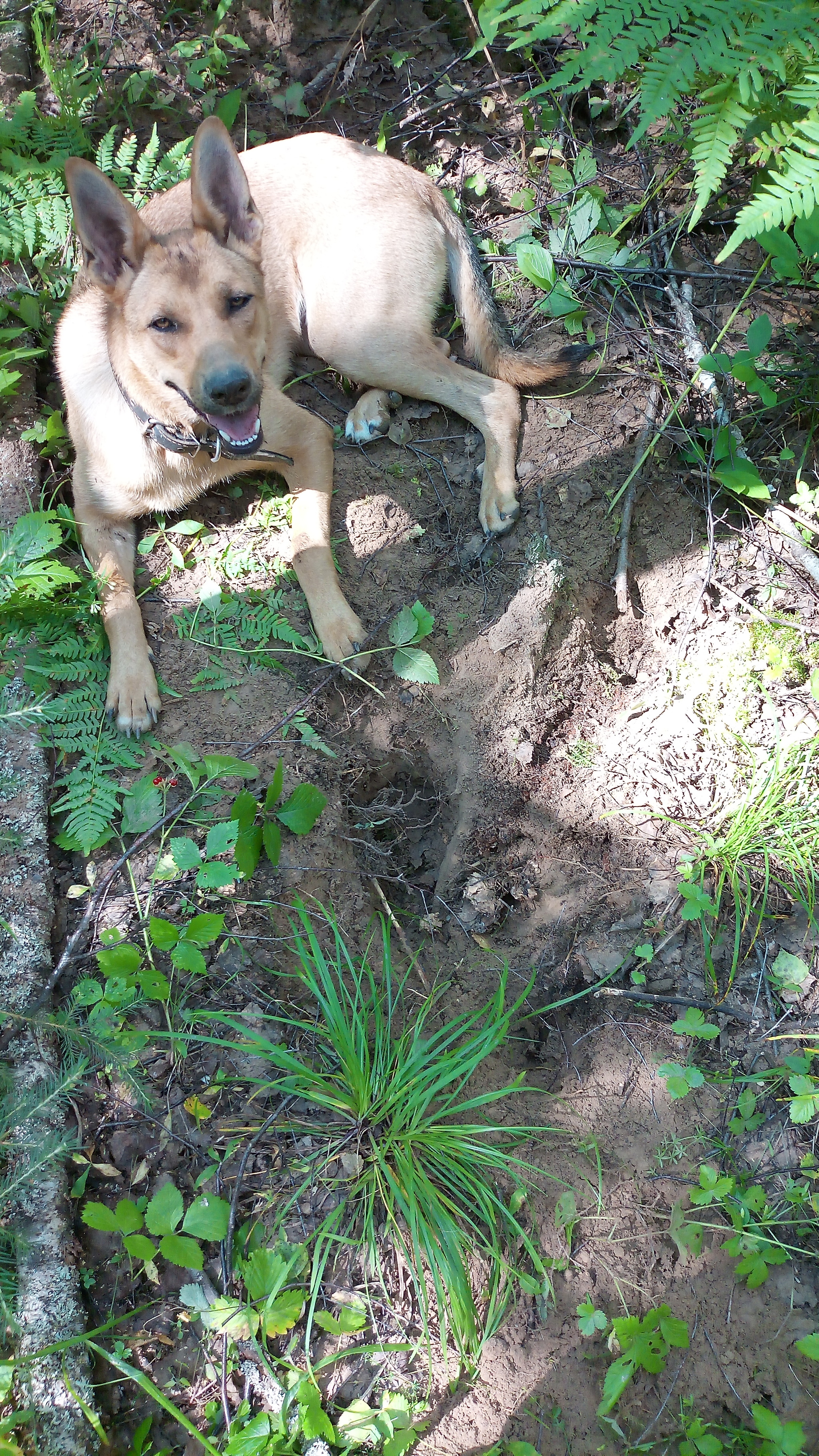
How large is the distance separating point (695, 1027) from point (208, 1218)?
1405mm

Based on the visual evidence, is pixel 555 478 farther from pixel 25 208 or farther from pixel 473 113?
pixel 25 208

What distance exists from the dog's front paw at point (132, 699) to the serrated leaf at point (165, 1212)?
1350mm

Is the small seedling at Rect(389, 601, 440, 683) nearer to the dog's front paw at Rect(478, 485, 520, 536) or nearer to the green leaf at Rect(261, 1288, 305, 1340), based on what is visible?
the dog's front paw at Rect(478, 485, 520, 536)

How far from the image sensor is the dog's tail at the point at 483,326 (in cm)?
336

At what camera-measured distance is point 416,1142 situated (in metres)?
2.32

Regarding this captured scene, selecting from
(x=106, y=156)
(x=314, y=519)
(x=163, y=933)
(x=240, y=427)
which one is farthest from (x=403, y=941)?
(x=106, y=156)

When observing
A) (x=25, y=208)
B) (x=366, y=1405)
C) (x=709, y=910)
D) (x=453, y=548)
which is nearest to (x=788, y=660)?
(x=709, y=910)

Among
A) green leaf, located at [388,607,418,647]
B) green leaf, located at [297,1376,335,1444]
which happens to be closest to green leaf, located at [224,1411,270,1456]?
green leaf, located at [297,1376,335,1444]

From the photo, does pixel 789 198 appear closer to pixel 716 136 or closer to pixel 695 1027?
pixel 716 136

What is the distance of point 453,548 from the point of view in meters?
3.25

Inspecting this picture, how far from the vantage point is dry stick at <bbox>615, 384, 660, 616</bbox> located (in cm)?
314

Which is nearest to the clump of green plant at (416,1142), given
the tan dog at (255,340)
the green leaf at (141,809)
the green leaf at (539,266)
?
the green leaf at (141,809)

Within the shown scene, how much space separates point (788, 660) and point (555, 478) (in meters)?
1.09

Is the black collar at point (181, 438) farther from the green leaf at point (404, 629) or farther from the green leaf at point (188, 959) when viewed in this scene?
the green leaf at point (188, 959)
